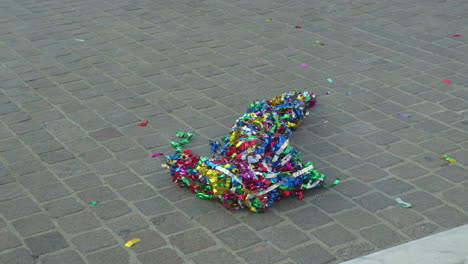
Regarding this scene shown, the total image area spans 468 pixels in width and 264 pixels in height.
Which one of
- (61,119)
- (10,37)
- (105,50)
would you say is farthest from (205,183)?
(10,37)

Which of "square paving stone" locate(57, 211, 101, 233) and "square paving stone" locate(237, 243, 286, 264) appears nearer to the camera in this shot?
"square paving stone" locate(237, 243, 286, 264)

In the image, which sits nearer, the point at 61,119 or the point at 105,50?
the point at 61,119

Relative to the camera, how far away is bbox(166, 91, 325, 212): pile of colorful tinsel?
4504 mm

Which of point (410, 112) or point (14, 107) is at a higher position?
point (410, 112)

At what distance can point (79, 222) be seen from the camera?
14.3 ft

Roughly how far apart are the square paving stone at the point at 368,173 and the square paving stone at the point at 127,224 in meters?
1.69

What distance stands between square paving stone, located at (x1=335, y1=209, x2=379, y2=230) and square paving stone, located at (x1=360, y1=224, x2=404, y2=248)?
0.20 ft

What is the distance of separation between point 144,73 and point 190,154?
228cm

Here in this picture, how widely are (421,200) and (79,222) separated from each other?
242 centimetres

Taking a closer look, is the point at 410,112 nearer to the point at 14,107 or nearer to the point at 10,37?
the point at 14,107

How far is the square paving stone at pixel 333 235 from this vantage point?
415 centimetres

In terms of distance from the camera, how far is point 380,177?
16.1ft

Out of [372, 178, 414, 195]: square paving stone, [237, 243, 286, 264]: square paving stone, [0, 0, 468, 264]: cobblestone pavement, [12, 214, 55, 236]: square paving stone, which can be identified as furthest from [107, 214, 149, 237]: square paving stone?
[372, 178, 414, 195]: square paving stone

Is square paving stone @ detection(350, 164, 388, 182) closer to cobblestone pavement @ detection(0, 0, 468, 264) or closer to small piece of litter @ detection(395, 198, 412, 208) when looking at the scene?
cobblestone pavement @ detection(0, 0, 468, 264)
